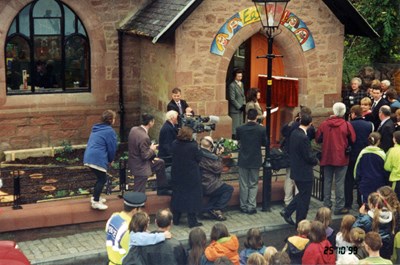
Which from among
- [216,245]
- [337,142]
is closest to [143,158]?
[337,142]

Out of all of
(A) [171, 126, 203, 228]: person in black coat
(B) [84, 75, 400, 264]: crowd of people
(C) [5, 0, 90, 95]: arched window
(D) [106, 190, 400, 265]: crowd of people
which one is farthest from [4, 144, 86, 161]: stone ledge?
(D) [106, 190, 400, 265]: crowd of people

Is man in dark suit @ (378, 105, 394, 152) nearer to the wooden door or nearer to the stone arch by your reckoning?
the stone arch

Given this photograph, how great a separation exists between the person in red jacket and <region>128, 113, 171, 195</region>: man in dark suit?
412 cm

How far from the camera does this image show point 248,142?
45.0ft

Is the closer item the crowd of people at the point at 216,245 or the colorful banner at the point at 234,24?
the crowd of people at the point at 216,245

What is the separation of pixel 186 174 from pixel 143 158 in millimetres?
748

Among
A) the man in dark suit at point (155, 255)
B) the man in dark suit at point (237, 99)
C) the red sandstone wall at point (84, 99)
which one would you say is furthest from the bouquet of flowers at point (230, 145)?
the man in dark suit at point (155, 255)

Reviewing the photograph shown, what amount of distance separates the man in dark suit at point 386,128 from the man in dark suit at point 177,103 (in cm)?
378

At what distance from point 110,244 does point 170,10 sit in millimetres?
8762

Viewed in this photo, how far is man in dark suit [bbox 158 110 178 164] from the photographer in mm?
13750

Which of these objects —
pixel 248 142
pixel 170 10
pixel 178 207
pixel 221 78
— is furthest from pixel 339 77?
pixel 178 207

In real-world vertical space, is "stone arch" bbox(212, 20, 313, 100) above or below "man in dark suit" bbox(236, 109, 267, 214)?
above

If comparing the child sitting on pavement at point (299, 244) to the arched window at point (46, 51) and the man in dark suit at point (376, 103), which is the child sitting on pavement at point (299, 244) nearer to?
the man in dark suit at point (376, 103)

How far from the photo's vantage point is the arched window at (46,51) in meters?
18.0
